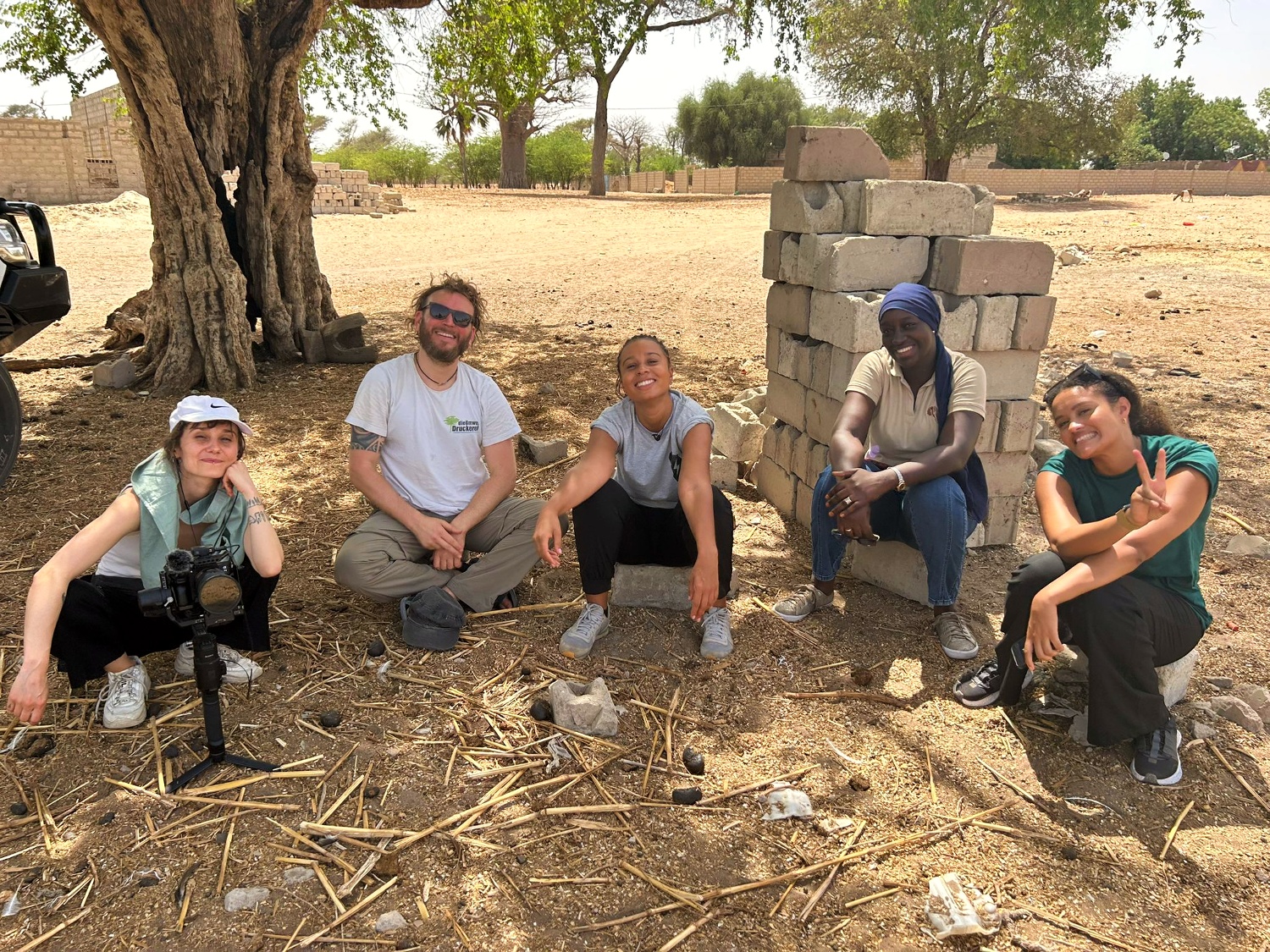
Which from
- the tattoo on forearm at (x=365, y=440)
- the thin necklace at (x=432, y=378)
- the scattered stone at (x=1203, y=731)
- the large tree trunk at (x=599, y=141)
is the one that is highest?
the large tree trunk at (x=599, y=141)

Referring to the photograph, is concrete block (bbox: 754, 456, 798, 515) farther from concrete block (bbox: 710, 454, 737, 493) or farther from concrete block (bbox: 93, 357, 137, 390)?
concrete block (bbox: 93, 357, 137, 390)

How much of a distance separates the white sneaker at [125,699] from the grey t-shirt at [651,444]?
2.04 m

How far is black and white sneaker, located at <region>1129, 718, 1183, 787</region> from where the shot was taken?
3.04 metres

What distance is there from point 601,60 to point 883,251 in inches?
216

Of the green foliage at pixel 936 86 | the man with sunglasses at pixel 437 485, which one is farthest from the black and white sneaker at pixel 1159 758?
the green foliage at pixel 936 86

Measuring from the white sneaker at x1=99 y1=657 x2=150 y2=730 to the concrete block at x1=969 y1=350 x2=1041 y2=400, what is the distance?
13.9 feet

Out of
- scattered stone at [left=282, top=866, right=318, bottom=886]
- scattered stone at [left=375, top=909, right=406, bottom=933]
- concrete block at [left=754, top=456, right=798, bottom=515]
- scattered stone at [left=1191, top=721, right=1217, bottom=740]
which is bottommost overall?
scattered stone at [left=375, top=909, right=406, bottom=933]

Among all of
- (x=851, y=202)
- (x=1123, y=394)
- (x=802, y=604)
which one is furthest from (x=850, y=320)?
(x=1123, y=394)

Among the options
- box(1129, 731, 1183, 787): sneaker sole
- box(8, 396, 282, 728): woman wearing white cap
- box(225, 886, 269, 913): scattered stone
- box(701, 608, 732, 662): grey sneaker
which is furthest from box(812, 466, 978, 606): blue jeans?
box(225, 886, 269, 913): scattered stone

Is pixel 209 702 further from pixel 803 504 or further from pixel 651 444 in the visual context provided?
pixel 803 504

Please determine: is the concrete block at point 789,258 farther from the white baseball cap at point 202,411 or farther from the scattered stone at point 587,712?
the white baseball cap at point 202,411

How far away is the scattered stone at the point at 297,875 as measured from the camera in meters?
2.56

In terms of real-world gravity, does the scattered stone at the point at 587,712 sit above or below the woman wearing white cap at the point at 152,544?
below

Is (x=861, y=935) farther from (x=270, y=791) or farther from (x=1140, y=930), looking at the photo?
(x=270, y=791)
